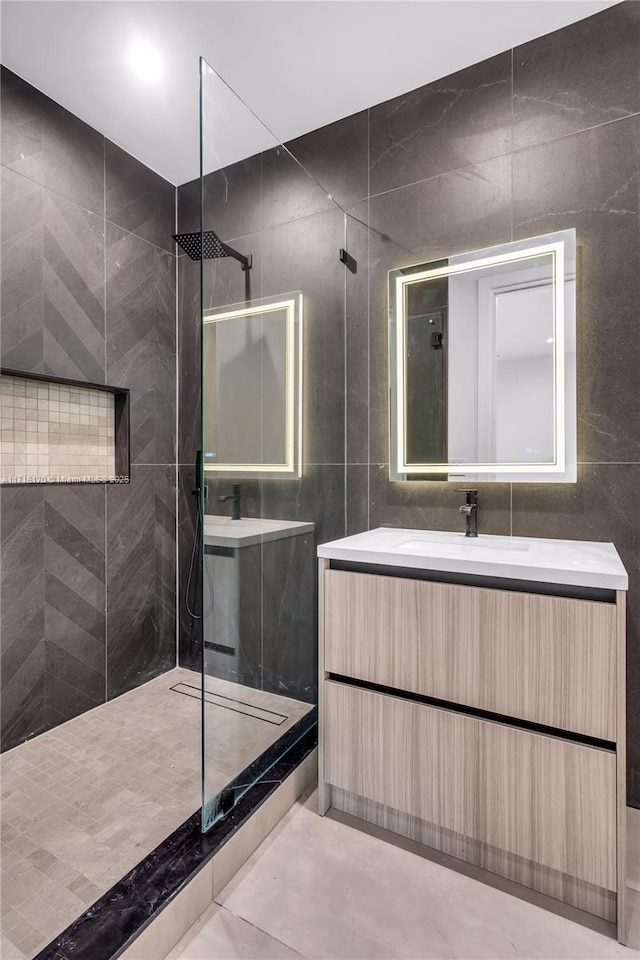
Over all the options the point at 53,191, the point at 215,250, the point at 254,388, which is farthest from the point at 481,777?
the point at 53,191

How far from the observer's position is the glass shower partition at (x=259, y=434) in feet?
4.14

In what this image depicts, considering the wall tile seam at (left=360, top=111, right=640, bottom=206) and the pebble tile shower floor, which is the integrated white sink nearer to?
the pebble tile shower floor

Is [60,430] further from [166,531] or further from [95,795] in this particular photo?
[95,795]

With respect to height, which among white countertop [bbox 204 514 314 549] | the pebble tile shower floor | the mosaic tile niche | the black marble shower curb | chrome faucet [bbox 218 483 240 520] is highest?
the mosaic tile niche

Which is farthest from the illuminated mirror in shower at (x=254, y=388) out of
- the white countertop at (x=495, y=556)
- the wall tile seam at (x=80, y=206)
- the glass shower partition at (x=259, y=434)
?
the wall tile seam at (x=80, y=206)

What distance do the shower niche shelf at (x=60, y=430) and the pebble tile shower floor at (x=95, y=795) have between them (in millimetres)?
1055

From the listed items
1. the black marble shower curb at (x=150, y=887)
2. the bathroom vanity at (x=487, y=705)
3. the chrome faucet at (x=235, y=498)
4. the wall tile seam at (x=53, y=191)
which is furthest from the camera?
the wall tile seam at (x=53, y=191)

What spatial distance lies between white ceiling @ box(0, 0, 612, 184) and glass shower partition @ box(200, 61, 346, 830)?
178 mm

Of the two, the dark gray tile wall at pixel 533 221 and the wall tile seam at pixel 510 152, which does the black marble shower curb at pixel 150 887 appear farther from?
the wall tile seam at pixel 510 152

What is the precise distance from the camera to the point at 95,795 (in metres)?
1.59

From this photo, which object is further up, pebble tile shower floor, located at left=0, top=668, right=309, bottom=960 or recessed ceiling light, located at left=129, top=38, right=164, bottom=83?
recessed ceiling light, located at left=129, top=38, right=164, bottom=83

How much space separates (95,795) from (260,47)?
2.63m

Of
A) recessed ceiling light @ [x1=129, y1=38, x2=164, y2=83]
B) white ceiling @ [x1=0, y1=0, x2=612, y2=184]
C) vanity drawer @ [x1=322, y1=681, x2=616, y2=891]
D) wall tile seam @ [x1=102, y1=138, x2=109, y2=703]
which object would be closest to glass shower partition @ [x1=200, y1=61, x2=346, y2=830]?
white ceiling @ [x1=0, y1=0, x2=612, y2=184]

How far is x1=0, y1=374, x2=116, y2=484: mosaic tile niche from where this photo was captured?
1.93 meters
